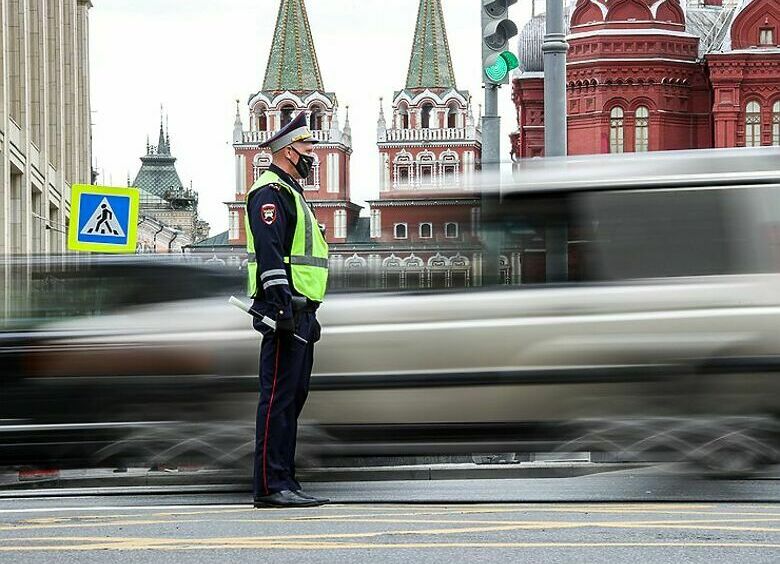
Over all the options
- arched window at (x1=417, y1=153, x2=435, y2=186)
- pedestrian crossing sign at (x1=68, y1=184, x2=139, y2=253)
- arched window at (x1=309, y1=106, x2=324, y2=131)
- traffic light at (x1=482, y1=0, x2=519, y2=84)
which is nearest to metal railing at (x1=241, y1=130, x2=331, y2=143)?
arched window at (x1=309, y1=106, x2=324, y2=131)

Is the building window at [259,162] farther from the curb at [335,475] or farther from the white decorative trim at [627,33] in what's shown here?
the curb at [335,475]

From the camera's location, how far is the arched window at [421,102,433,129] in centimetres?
15788

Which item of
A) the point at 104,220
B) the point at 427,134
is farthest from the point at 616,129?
the point at 427,134

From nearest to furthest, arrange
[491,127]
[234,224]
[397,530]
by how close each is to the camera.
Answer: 1. [397,530]
2. [491,127]
3. [234,224]

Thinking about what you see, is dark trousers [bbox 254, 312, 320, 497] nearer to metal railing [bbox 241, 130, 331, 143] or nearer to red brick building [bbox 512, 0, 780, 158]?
red brick building [bbox 512, 0, 780, 158]

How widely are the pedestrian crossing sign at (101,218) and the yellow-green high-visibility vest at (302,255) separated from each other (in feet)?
39.5

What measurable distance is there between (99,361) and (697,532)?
3805 mm

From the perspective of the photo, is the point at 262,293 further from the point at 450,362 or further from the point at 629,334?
the point at 629,334

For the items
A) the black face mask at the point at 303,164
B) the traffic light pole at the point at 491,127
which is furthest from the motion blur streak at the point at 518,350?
the traffic light pole at the point at 491,127

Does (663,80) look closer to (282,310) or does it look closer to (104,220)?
(104,220)

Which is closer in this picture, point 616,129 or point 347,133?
point 616,129

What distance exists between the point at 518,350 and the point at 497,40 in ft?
27.8

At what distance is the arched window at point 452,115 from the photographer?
520 ft

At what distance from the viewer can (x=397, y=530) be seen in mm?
6094
